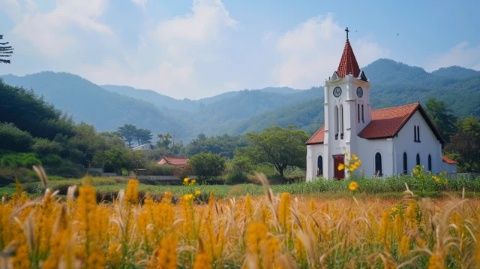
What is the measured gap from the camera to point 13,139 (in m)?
37.3

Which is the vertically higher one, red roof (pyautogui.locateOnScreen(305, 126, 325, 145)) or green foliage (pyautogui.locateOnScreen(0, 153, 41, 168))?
red roof (pyautogui.locateOnScreen(305, 126, 325, 145))

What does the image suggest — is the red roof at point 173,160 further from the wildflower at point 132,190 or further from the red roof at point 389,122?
the wildflower at point 132,190

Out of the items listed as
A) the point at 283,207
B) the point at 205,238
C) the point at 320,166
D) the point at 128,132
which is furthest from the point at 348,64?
the point at 128,132

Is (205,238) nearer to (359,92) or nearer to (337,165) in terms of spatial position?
(337,165)

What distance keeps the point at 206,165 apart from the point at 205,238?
131ft

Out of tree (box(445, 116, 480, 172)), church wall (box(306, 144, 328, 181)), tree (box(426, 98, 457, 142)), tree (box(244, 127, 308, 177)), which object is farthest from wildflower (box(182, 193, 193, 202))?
tree (box(426, 98, 457, 142))

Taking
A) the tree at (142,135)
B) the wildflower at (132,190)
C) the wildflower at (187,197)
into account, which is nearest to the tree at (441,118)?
the wildflower at (187,197)

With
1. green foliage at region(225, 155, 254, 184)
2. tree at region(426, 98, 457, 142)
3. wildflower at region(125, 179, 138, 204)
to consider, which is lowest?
wildflower at region(125, 179, 138, 204)

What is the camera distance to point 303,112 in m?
193

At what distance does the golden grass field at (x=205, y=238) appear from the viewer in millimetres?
2033

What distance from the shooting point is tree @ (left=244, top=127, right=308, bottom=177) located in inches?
1858

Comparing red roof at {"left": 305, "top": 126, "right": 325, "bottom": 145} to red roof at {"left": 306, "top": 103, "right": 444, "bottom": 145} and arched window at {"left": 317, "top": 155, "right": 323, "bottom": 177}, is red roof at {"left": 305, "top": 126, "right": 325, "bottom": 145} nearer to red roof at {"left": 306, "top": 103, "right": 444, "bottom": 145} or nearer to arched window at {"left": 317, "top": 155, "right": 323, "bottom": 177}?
red roof at {"left": 306, "top": 103, "right": 444, "bottom": 145}

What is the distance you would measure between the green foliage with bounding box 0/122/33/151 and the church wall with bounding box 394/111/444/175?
32.3 m

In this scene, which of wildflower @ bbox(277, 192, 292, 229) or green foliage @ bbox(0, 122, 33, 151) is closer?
wildflower @ bbox(277, 192, 292, 229)
